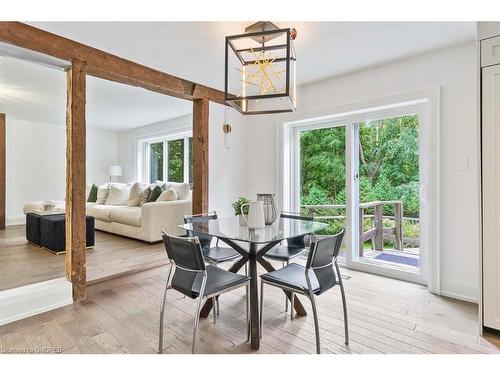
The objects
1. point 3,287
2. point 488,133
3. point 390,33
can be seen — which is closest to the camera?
point 488,133

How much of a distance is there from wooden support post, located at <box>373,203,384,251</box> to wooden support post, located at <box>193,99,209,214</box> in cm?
203

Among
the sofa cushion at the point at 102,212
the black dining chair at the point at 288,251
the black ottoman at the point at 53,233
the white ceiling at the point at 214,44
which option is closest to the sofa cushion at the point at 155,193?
the sofa cushion at the point at 102,212

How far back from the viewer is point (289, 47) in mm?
1632

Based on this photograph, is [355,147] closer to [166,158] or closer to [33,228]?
[166,158]

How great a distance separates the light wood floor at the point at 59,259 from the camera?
2.87 meters

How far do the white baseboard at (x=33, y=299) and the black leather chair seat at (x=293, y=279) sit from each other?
173cm

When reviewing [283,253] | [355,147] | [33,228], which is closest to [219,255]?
[283,253]

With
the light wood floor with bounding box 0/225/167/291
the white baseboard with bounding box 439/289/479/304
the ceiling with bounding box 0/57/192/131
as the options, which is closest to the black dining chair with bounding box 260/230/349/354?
the white baseboard with bounding box 439/289/479/304

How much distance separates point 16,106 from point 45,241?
273 cm

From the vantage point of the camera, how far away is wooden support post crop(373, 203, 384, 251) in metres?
3.20

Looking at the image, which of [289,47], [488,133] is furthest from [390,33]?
[289,47]

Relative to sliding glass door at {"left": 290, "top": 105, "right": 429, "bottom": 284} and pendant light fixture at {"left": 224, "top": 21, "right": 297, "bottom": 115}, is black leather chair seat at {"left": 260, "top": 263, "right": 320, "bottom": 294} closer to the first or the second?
pendant light fixture at {"left": 224, "top": 21, "right": 297, "bottom": 115}

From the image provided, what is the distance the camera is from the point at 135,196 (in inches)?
207
